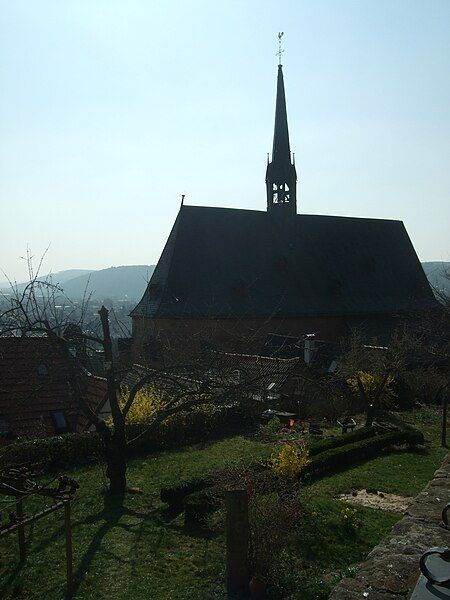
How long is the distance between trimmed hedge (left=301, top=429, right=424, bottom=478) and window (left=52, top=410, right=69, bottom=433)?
875cm

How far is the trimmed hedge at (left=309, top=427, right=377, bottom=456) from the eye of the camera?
12961mm

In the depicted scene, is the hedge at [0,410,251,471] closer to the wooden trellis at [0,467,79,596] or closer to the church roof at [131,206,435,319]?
the wooden trellis at [0,467,79,596]

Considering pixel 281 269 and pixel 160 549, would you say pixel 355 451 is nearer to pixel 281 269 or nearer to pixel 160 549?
pixel 160 549

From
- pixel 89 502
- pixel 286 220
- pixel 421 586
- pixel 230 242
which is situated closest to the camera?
pixel 421 586

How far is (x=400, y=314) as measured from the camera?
3403 cm

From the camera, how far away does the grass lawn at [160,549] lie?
7090 mm

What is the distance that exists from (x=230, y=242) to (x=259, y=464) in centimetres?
2041

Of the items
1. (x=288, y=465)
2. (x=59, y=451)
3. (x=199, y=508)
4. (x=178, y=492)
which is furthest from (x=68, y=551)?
(x=59, y=451)

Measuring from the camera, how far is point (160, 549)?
8383 millimetres

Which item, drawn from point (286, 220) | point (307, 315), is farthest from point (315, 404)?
point (286, 220)

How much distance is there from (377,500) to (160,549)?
456 cm

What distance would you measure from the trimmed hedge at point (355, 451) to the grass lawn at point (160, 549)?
1.03 ft

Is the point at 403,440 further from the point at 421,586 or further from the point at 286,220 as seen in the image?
the point at 286,220

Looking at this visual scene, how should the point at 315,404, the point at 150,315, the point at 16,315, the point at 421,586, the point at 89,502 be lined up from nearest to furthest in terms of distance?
the point at 421,586, the point at 16,315, the point at 89,502, the point at 315,404, the point at 150,315
